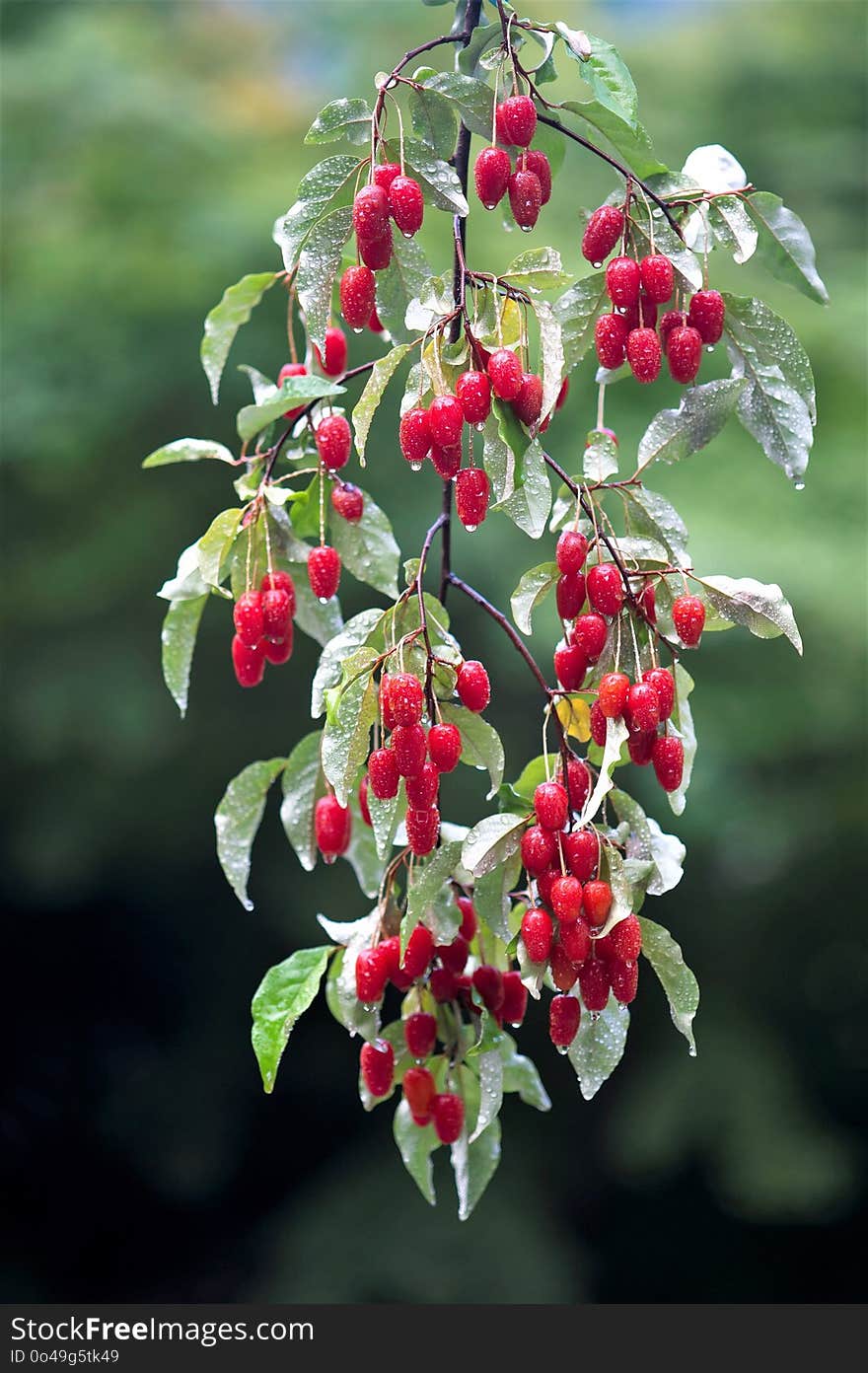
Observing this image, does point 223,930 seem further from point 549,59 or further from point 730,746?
point 549,59

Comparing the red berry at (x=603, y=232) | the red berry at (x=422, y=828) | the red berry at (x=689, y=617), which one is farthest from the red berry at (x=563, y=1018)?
the red berry at (x=603, y=232)

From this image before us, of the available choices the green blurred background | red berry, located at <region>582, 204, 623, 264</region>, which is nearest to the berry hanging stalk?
red berry, located at <region>582, 204, 623, 264</region>

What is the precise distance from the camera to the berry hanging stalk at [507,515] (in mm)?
748

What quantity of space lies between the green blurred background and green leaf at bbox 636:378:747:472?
6.43 ft

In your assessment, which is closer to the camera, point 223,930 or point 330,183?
point 330,183

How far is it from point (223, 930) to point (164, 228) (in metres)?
1.67

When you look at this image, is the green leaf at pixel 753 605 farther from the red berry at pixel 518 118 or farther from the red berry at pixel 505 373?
the red berry at pixel 518 118

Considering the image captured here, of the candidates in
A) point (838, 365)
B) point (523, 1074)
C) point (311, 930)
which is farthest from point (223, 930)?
point (523, 1074)

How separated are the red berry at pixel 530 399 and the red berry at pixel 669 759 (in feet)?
0.63

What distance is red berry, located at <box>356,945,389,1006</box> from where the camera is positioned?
0.87 m

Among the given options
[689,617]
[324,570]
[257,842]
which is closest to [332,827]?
[324,570]

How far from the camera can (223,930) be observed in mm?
3420

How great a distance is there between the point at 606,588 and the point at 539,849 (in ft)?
0.49

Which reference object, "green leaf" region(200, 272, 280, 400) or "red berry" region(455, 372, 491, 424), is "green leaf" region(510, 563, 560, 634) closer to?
"red berry" region(455, 372, 491, 424)
